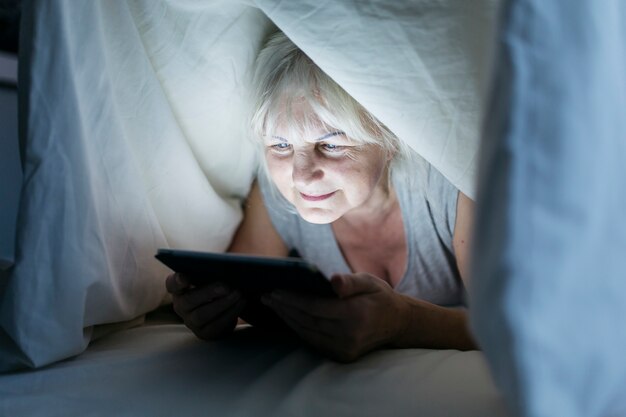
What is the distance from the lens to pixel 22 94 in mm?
679

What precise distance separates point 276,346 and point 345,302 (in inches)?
4.6

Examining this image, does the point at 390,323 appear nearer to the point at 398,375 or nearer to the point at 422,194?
the point at 398,375

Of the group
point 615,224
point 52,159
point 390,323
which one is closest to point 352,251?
point 390,323

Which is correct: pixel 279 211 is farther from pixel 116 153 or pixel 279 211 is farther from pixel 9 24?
pixel 9 24

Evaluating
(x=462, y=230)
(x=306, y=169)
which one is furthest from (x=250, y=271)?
(x=462, y=230)

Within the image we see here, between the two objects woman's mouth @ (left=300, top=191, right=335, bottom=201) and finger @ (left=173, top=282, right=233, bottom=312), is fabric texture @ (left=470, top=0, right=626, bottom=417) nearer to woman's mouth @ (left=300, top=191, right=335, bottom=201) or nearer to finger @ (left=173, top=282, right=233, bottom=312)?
finger @ (left=173, top=282, right=233, bottom=312)

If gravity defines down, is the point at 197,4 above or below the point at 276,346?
above

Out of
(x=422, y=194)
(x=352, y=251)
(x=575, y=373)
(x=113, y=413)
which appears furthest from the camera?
(x=352, y=251)

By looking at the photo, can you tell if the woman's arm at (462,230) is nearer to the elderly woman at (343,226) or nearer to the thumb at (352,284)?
the elderly woman at (343,226)

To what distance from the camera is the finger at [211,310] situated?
79 cm

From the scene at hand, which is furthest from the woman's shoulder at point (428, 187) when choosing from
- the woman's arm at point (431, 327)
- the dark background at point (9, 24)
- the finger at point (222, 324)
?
the dark background at point (9, 24)

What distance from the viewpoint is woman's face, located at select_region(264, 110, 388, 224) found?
0.90 metres

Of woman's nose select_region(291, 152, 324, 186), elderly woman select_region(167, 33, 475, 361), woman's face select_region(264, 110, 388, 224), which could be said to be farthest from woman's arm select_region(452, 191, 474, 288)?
woman's nose select_region(291, 152, 324, 186)

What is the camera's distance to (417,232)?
1.09 metres
